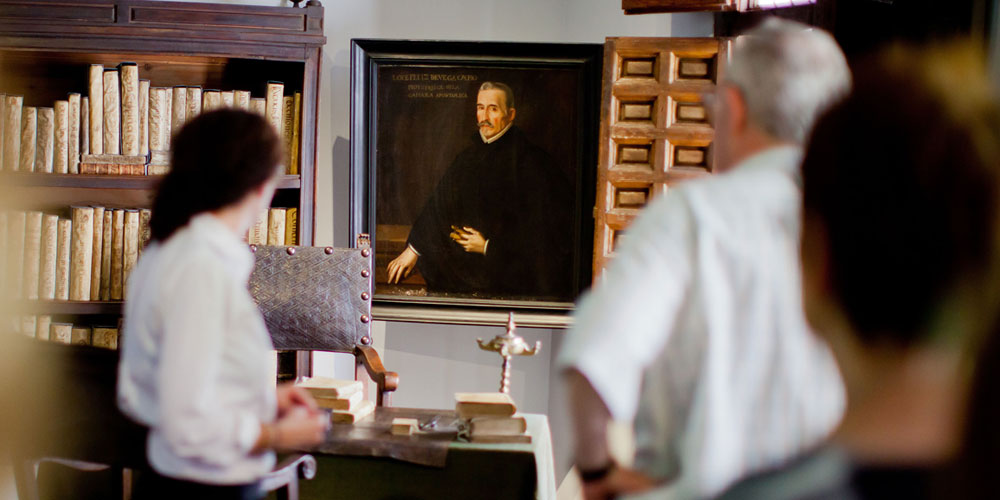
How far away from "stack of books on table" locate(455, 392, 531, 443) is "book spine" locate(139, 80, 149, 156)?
191 cm

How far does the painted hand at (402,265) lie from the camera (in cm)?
383

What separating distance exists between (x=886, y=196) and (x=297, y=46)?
10.1 feet

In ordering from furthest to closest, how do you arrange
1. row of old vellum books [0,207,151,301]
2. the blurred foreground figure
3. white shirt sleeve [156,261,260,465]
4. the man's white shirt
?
row of old vellum books [0,207,151,301], white shirt sleeve [156,261,260,465], the man's white shirt, the blurred foreground figure

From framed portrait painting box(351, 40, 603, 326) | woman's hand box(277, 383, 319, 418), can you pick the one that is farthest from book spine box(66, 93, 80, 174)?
woman's hand box(277, 383, 319, 418)

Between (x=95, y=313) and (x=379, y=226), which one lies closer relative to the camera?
(x=95, y=313)

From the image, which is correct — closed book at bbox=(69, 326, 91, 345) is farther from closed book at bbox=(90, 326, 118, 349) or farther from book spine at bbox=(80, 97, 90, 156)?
book spine at bbox=(80, 97, 90, 156)

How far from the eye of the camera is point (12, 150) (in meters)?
3.47

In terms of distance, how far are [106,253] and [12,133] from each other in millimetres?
616

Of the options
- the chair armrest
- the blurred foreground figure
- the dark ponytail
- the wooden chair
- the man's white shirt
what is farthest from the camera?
the wooden chair

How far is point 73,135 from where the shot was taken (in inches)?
137

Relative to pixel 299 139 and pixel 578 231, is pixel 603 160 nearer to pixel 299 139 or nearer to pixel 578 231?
pixel 578 231

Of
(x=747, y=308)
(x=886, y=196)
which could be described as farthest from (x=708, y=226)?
(x=886, y=196)

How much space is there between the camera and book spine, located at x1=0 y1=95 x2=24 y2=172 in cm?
345

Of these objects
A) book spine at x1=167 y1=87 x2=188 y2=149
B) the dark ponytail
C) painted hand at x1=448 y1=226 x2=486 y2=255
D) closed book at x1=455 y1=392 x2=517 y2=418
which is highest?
book spine at x1=167 y1=87 x2=188 y2=149
